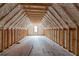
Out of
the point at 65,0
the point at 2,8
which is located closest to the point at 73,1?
the point at 65,0

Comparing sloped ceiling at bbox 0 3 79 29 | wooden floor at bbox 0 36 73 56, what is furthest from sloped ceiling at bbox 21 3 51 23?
wooden floor at bbox 0 36 73 56

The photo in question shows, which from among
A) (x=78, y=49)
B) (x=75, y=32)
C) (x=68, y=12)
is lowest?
(x=78, y=49)

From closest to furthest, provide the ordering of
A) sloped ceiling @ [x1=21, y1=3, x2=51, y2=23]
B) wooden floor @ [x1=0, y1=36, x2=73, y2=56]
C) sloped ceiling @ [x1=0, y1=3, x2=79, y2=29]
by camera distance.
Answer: sloped ceiling @ [x1=0, y1=3, x2=79, y2=29] → wooden floor @ [x1=0, y1=36, x2=73, y2=56] → sloped ceiling @ [x1=21, y1=3, x2=51, y2=23]

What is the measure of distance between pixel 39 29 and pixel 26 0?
3089 cm

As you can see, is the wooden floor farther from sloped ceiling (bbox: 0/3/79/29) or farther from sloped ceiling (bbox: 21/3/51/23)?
sloped ceiling (bbox: 21/3/51/23)

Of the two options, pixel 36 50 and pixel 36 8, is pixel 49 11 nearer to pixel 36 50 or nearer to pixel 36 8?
pixel 36 8

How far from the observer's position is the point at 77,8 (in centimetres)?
908

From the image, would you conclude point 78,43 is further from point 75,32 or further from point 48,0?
point 48,0

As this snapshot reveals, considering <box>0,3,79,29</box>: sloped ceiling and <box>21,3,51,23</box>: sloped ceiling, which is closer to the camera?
<box>0,3,79,29</box>: sloped ceiling

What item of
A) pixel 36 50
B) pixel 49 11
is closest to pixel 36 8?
pixel 49 11

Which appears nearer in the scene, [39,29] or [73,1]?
[73,1]

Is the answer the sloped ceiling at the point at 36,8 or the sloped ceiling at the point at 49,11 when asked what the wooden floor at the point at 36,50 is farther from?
the sloped ceiling at the point at 36,8

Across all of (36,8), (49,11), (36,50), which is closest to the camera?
(36,8)

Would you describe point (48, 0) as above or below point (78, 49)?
above
